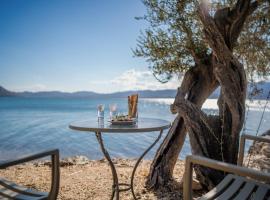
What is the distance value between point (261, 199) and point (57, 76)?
59.0 m

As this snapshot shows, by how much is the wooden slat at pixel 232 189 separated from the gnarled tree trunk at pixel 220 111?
154cm

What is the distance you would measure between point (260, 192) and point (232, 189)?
20 cm

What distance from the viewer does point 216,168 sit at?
1827 mm

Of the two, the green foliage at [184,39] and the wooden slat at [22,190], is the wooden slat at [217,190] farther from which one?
the green foliage at [184,39]

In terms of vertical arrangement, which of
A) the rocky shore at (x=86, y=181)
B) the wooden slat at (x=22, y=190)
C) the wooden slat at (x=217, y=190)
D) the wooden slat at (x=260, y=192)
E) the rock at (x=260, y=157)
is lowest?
the rocky shore at (x=86, y=181)

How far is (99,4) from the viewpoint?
37.3ft

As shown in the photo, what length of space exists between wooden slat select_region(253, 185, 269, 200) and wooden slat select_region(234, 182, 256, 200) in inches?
1.9

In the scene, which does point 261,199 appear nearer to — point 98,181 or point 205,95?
point 205,95

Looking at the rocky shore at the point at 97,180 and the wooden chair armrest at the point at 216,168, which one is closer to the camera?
the wooden chair armrest at the point at 216,168

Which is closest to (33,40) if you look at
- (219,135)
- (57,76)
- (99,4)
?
→ (99,4)

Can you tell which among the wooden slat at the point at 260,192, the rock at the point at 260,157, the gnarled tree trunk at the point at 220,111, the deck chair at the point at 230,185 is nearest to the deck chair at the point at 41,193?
the deck chair at the point at 230,185

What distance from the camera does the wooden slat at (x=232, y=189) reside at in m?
2.11

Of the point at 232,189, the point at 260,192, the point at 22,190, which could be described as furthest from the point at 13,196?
the point at 260,192

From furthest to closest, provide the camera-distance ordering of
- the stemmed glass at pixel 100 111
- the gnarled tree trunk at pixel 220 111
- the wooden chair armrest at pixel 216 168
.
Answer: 1. the gnarled tree trunk at pixel 220 111
2. the stemmed glass at pixel 100 111
3. the wooden chair armrest at pixel 216 168
